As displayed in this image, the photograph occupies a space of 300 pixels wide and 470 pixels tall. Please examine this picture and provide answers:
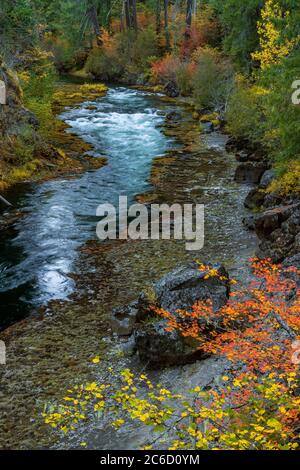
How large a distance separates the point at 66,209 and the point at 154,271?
6.60 meters

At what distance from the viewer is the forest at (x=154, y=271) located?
7742mm

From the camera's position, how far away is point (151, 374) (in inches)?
372

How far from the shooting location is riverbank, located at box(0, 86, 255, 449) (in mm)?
8664

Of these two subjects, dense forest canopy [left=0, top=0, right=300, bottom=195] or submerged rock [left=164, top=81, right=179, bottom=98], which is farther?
submerged rock [left=164, top=81, right=179, bottom=98]

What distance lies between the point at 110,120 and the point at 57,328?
26.2 meters

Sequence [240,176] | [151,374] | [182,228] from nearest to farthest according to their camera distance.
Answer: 1. [151,374]
2. [182,228]
3. [240,176]

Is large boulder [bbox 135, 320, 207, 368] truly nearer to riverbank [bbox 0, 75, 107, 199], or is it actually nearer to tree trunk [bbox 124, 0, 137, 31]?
riverbank [bbox 0, 75, 107, 199]

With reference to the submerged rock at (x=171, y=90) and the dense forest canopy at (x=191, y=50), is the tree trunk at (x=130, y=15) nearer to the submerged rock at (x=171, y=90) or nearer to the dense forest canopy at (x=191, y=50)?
the dense forest canopy at (x=191, y=50)

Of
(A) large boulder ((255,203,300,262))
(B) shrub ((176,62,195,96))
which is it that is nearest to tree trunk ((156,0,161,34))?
(B) shrub ((176,62,195,96))

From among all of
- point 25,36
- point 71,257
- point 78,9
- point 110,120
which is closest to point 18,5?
point 25,36

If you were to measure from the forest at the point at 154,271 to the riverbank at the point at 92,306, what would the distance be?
44 millimetres

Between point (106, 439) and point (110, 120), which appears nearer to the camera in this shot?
point (106, 439)

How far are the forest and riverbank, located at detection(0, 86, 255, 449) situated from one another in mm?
44
